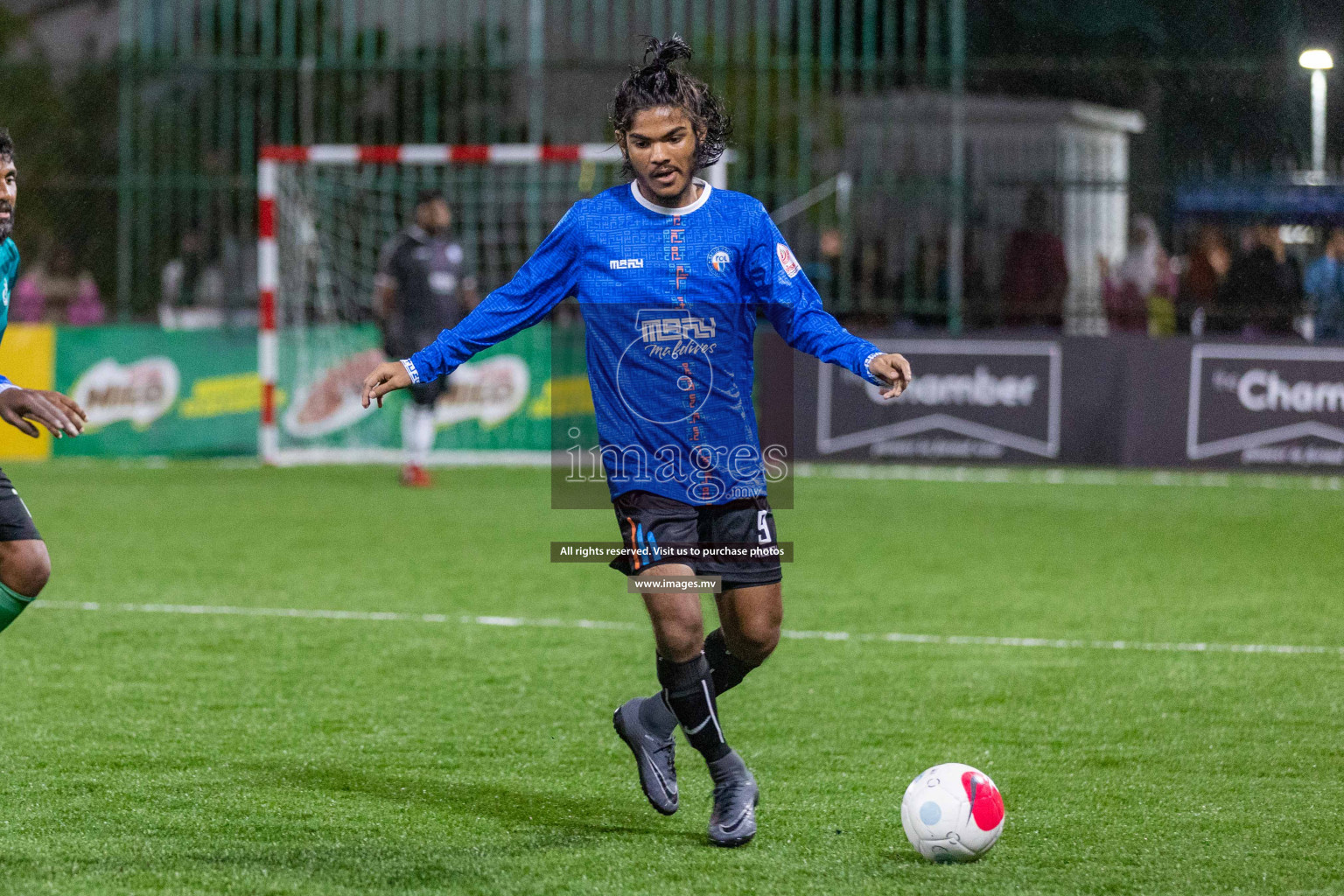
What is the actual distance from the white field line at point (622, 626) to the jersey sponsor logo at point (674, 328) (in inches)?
123

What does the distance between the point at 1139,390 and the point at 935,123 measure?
10.8 ft

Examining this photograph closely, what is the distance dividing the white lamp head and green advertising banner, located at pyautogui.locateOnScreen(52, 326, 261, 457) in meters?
9.11

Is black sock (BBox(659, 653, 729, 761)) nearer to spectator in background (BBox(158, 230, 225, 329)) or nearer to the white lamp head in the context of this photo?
spectator in background (BBox(158, 230, 225, 329))

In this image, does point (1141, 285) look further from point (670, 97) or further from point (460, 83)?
point (670, 97)

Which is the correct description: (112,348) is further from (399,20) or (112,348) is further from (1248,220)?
(1248,220)

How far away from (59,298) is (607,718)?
13.0 m

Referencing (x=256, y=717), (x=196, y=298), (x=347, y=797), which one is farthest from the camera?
(x=196, y=298)

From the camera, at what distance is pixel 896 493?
12938 millimetres

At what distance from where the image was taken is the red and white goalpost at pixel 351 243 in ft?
45.1

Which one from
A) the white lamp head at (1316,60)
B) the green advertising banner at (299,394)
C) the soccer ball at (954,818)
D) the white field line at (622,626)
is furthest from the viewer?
the white lamp head at (1316,60)

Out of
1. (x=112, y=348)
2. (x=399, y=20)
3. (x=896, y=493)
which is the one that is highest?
(x=399, y=20)

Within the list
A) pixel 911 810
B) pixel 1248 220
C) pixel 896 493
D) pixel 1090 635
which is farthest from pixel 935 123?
pixel 911 810

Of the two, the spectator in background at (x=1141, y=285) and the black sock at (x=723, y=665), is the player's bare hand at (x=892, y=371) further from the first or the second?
the spectator in background at (x=1141, y=285)

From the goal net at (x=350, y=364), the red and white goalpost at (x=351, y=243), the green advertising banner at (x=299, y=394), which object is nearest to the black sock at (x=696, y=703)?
the red and white goalpost at (x=351, y=243)
